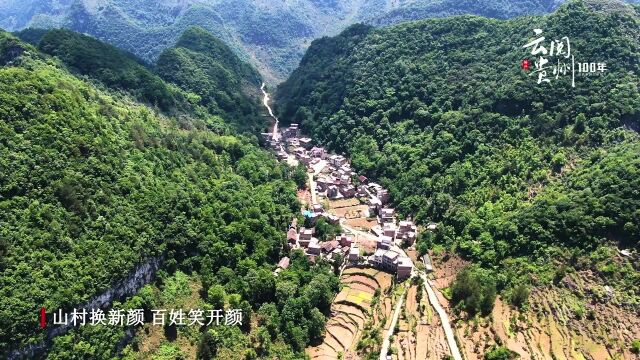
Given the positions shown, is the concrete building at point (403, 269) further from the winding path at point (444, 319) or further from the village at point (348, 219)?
the winding path at point (444, 319)

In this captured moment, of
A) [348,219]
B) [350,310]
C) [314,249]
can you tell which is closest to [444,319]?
[350,310]

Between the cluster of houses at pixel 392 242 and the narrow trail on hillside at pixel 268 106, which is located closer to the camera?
the cluster of houses at pixel 392 242

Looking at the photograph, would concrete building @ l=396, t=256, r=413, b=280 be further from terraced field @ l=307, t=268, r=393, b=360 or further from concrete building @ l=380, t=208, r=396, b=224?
concrete building @ l=380, t=208, r=396, b=224

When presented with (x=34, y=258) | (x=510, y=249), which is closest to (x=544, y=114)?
(x=510, y=249)

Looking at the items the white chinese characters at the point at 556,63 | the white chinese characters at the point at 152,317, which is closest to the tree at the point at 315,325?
the white chinese characters at the point at 152,317

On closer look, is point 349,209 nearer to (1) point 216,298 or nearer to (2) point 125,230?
(1) point 216,298

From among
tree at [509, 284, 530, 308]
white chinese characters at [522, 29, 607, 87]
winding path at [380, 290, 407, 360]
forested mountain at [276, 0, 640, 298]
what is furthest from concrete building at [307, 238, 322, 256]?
white chinese characters at [522, 29, 607, 87]
